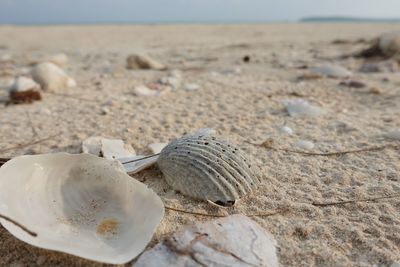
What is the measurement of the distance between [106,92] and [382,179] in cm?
290

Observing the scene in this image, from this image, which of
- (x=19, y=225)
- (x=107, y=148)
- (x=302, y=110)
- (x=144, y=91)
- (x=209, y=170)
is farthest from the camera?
(x=144, y=91)

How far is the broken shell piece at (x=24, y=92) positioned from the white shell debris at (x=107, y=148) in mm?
1574

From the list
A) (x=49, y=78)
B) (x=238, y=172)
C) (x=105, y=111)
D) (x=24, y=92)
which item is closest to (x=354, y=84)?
(x=105, y=111)

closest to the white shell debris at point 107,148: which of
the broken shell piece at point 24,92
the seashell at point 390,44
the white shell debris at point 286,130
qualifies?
the white shell debris at point 286,130

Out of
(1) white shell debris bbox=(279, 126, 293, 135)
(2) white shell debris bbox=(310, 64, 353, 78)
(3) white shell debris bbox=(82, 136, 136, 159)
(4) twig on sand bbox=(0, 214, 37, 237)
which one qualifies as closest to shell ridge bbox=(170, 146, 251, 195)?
(3) white shell debris bbox=(82, 136, 136, 159)

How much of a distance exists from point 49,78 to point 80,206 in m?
2.84

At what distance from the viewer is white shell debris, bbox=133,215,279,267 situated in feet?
4.29

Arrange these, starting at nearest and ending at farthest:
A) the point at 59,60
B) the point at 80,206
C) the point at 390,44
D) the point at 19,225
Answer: the point at 19,225
the point at 80,206
the point at 59,60
the point at 390,44

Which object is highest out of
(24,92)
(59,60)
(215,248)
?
(215,248)

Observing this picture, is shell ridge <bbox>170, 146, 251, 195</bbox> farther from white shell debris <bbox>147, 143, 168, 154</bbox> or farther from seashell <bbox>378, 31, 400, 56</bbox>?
seashell <bbox>378, 31, 400, 56</bbox>

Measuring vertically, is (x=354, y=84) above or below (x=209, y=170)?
below

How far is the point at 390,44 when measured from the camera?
6023mm

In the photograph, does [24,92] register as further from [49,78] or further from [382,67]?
[382,67]

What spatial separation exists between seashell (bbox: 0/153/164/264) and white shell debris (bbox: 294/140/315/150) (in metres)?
1.21
